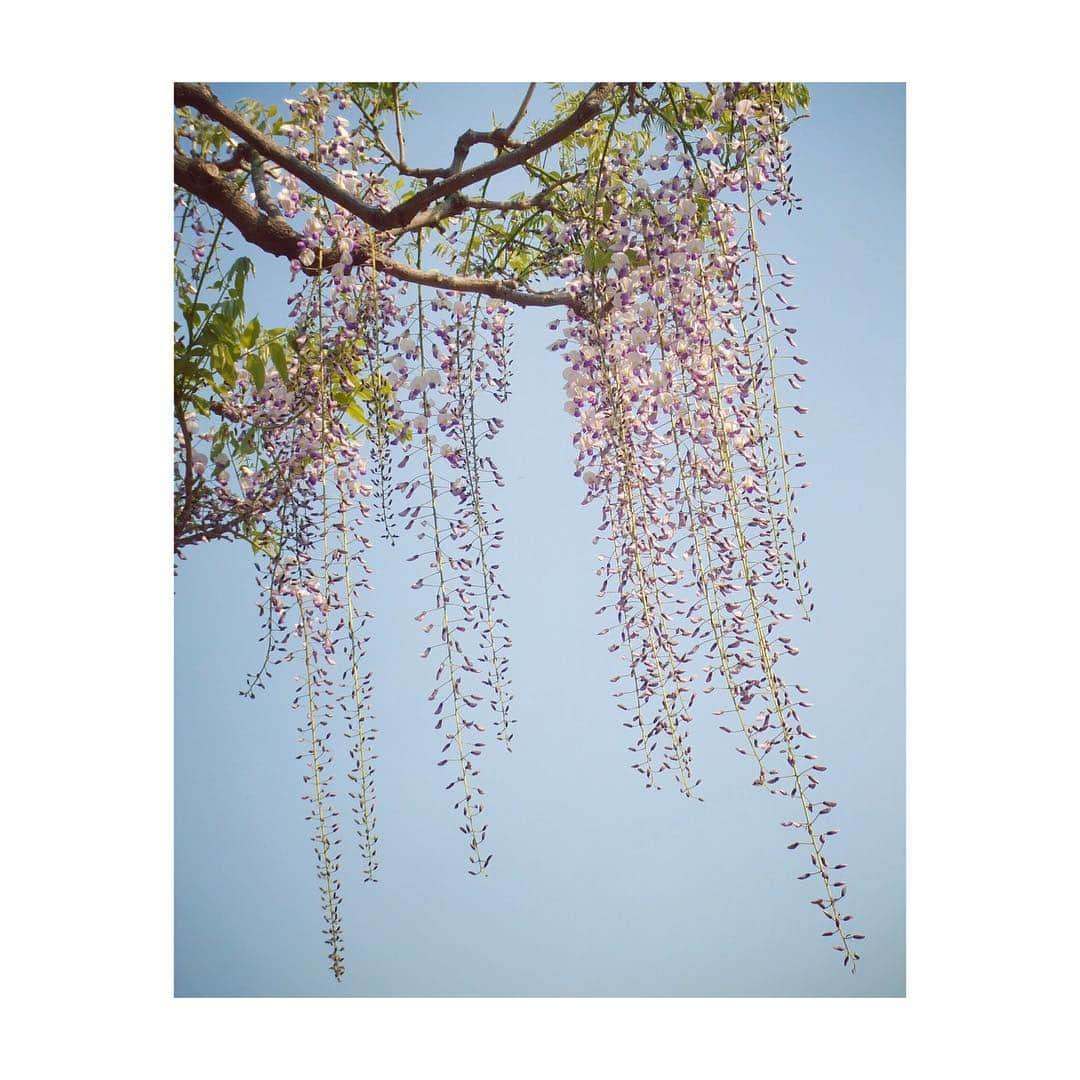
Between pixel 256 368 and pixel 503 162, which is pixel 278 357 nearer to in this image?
pixel 256 368

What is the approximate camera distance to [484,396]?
7.43ft

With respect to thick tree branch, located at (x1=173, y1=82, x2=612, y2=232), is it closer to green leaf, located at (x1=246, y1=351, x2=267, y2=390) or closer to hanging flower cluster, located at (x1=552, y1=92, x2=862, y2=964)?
hanging flower cluster, located at (x1=552, y1=92, x2=862, y2=964)

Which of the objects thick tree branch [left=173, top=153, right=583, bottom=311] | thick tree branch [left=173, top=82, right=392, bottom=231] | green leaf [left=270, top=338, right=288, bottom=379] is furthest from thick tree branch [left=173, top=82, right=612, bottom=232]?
green leaf [left=270, top=338, right=288, bottom=379]

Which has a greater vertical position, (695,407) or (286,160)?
(286,160)

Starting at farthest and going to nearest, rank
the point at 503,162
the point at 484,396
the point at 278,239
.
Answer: the point at 484,396
the point at 278,239
the point at 503,162

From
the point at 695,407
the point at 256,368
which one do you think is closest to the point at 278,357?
the point at 256,368

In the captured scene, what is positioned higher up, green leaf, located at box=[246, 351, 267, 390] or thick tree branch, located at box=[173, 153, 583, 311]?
thick tree branch, located at box=[173, 153, 583, 311]

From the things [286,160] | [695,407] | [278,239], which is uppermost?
[286,160]

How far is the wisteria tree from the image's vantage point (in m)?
2.02

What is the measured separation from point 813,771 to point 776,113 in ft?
3.80

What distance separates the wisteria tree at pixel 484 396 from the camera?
2.02 metres
